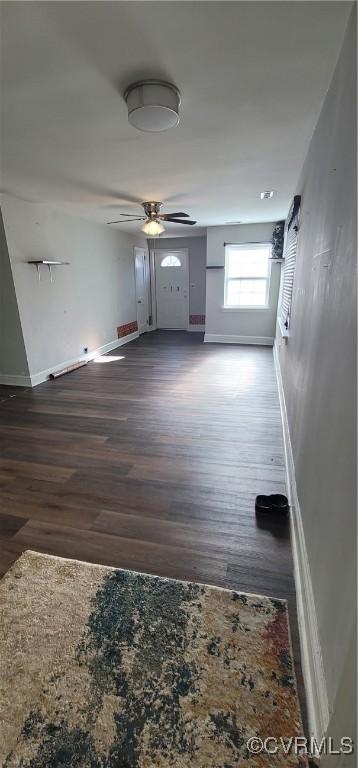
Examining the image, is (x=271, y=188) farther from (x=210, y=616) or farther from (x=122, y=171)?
(x=210, y=616)

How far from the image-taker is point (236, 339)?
23.2ft

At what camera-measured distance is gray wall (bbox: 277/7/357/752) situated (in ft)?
3.07

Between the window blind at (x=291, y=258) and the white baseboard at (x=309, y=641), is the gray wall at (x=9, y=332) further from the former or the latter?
the white baseboard at (x=309, y=641)

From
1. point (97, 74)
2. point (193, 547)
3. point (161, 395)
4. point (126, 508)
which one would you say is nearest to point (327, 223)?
point (97, 74)

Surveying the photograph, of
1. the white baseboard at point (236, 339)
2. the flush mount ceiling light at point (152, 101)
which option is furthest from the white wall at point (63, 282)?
the flush mount ceiling light at point (152, 101)

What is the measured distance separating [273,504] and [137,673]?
1.19 meters

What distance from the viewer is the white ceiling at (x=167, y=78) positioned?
124 cm

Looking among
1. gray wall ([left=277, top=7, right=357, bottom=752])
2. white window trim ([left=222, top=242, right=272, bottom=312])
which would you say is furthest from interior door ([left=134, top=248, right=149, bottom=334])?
gray wall ([left=277, top=7, right=357, bottom=752])

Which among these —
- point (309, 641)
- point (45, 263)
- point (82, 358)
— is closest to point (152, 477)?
point (309, 641)

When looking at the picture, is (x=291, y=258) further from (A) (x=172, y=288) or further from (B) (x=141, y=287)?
(A) (x=172, y=288)

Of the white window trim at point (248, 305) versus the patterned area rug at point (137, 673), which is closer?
the patterned area rug at point (137, 673)

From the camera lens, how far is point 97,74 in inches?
61.6

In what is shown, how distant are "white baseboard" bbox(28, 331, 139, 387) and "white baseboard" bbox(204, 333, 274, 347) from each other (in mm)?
1828

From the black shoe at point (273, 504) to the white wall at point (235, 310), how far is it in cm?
519
